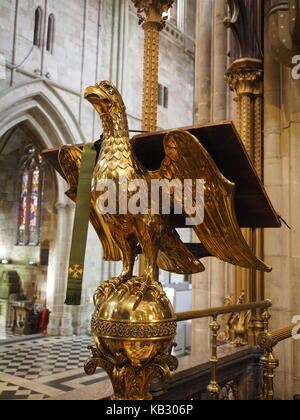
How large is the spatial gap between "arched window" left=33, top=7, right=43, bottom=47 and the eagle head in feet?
33.6

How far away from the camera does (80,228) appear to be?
121 cm

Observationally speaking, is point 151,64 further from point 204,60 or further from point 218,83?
point 204,60

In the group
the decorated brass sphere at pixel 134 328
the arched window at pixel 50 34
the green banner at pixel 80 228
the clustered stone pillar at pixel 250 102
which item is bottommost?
the decorated brass sphere at pixel 134 328

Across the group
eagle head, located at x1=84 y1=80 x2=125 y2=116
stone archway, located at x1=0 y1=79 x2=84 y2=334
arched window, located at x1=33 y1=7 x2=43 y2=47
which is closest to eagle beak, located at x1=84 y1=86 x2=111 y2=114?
eagle head, located at x1=84 y1=80 x2=125 y2=116

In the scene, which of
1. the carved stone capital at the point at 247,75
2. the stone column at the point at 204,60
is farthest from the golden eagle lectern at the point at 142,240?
the stone column at the point at 204,60

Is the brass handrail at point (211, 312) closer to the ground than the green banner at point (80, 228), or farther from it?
closer to the ground

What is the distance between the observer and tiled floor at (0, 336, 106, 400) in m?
6.16

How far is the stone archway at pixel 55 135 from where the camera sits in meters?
10.4

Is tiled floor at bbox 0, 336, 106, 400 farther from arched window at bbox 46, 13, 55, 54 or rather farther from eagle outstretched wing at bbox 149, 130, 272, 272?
arched window at bbox 46, 13, 55, 54

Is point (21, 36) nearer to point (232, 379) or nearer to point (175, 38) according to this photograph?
point (175, 38)

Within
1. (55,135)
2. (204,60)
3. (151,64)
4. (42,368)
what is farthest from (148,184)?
(55,135)

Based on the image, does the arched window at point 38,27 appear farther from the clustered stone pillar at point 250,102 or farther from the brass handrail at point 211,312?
the brass handrail at point 211,312

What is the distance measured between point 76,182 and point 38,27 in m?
10.4

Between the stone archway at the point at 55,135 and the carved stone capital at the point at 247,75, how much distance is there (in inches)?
287
